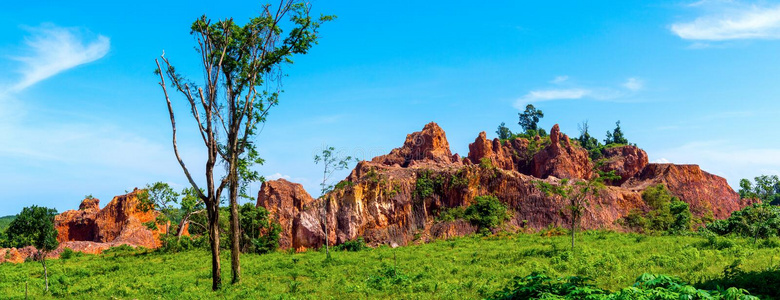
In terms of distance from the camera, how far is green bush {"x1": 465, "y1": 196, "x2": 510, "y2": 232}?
5906 cm

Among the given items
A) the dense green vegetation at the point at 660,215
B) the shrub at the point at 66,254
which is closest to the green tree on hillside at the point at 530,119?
the dense green vegetation at the point at 660,215

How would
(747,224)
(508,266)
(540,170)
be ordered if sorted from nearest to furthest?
(508,266) → (747,224) → (540,170)

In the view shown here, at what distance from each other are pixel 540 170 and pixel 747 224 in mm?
51936

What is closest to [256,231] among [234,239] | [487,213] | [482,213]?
[234,239]

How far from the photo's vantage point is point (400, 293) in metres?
17.3

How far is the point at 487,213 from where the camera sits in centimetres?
6094

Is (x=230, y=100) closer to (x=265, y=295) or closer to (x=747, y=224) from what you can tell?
(x=265, y=295)

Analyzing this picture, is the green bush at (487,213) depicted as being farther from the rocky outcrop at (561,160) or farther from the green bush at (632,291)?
the green bush at (632,291)

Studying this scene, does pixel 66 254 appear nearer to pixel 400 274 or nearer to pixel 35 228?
pixel 35 228

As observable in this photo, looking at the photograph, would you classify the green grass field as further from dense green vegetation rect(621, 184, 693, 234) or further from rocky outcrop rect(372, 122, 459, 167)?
rocky outcrop rect(372, 122, 459, 167)

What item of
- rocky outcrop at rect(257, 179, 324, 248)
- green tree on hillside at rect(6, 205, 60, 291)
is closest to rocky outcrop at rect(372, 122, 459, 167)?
rocky outcrop at rect(257, 179, 324, 248)

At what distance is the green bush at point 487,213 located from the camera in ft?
194

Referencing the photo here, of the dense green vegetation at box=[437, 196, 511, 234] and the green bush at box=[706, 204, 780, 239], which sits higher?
the dense green vegetation at box=[437, 196, 511, 234]

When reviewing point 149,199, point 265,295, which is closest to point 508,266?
point 265,295
